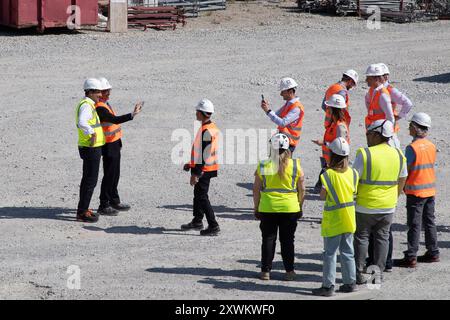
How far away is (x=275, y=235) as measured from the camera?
1118 centimetres

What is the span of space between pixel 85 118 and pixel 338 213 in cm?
430

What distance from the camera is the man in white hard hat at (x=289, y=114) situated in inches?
545

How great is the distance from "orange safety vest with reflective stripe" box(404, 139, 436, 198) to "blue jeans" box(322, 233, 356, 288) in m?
1.44

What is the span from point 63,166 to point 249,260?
17.2 ft

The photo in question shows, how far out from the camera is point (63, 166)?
53.7 ft

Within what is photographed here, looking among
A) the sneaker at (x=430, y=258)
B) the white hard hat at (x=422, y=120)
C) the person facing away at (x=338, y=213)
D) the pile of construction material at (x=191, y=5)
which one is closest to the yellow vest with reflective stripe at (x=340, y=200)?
the person facing away at (x=338, y=213)

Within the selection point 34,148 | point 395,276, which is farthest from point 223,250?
point 34,148

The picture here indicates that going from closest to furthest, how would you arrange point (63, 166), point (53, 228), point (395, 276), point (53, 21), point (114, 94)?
1. point (395, 276)
2. point (53, 228)
3. point (63, 166)
4. point (114, 94)
5. point (53, 21)

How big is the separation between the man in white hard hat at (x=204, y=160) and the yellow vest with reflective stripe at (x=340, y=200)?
2.56m

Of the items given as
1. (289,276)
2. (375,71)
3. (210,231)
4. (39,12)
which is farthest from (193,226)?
(39,12)

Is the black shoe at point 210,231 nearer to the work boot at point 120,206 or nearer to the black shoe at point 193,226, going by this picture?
the black shoe at point 193,226

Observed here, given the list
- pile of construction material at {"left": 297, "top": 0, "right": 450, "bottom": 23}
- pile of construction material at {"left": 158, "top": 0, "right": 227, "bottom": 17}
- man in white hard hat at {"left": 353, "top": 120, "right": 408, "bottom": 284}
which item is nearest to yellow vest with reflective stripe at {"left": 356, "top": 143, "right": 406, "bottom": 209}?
man in white hard hat at {"left": 353, "top": 120, "right": 408, "bottom": 284}

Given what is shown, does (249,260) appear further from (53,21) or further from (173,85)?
(53,21)

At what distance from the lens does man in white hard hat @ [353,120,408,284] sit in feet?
35.4
